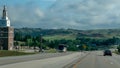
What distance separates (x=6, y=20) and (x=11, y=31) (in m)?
14.7

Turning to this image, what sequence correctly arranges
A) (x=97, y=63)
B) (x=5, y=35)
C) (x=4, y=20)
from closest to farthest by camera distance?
(x=97, y=63) < (x=4, y=20) < (x=5, y=35)

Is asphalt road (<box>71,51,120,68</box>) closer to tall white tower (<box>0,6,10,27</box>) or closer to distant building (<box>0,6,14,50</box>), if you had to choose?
tall white tower (<box>0,6,10,27</box>)

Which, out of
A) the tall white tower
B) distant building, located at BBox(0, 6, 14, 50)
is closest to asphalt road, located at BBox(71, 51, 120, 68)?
the tall white tower

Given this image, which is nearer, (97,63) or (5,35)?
(97,63)

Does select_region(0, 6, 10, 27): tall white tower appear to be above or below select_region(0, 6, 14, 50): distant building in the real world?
above

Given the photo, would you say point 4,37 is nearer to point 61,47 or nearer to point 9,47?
point 9,47

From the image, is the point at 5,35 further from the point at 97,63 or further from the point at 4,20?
the point at 97,63

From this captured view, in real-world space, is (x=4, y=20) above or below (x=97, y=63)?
above

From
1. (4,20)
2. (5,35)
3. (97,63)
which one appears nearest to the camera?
(97,63)

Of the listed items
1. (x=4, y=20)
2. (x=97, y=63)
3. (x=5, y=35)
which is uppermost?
(x=4, y=20)

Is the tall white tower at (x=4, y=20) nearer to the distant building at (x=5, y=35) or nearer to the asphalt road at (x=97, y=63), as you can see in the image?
the distant building at (x=5, y=35)

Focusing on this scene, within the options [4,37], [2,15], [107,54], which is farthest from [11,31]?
[107,54]

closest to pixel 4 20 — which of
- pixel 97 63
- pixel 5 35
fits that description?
pixel 5 35

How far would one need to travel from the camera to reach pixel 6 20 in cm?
17275
